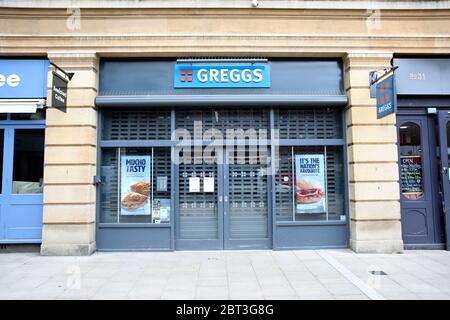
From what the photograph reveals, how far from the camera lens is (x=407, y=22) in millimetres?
8148

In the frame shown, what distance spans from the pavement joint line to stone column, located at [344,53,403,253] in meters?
0.84

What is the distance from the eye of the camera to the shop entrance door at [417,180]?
26.7 feet

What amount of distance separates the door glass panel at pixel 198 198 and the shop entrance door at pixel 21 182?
316cm

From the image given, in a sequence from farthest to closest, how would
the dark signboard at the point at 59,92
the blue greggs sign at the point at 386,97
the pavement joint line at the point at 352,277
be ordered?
the dark signboard at the point at 59,92
the blue greggs sign at the point at 386,97
the pavement joint line at the point at 352,277

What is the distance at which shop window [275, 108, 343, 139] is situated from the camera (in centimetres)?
835

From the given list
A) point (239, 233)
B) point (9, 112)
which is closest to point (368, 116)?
point (239, 233)

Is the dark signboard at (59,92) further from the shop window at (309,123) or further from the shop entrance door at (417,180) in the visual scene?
the shop entrance door at (417,180)

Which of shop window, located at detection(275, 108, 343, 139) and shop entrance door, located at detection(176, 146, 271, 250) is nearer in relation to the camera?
shop entrance door, located at detection(176, 146, 271, 250)

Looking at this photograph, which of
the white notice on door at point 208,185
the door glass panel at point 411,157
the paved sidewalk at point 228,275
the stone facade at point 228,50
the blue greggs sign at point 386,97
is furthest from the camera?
the door glass panel at point 411,157

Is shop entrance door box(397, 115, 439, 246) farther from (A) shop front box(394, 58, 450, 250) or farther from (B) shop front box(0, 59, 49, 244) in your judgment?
(B) shop front box(0, 59, 49, 244)

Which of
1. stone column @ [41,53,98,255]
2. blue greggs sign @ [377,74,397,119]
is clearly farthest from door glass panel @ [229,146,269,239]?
stone column @ [41,53,98,255]

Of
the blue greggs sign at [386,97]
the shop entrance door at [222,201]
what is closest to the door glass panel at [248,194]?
the shop entrance door at [222,201]

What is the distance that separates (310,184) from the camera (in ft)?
27.2

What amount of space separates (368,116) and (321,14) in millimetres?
2562
